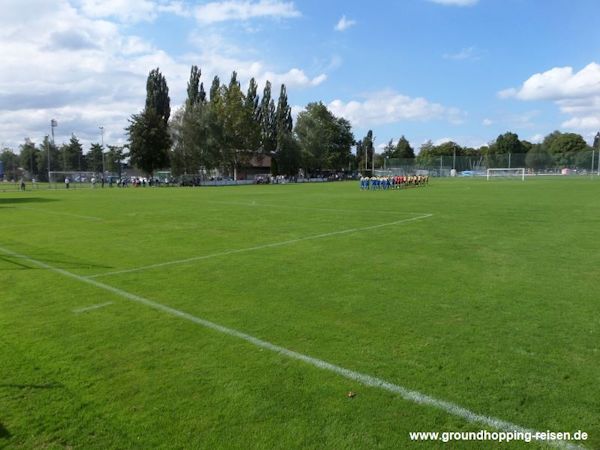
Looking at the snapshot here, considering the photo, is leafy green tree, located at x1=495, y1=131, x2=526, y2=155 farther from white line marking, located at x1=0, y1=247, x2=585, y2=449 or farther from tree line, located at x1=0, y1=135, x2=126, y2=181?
white line marking, located at x1=0, y1=247, x2=585, y2=449

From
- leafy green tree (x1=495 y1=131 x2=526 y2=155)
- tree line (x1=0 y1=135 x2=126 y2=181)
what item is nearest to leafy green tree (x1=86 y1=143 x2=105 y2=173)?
tree line (x1=0 y1=135 x2=126 y2=181)

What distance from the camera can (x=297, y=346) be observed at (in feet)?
16.4

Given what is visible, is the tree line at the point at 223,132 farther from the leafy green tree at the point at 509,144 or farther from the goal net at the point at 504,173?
the leafy green tree at the point at 509,144

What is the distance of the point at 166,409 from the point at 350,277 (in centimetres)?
483

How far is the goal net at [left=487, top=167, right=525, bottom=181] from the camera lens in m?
76.6

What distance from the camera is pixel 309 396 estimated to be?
12.9 feet

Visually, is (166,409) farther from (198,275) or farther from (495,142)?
(495,142)

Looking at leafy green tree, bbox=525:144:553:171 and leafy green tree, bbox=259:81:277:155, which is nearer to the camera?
leafy green tree, bbox=525:144:553:171

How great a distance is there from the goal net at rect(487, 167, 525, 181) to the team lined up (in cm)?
3051

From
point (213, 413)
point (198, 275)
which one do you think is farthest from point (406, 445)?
point (198, 275)

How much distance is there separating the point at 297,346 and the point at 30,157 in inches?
5012

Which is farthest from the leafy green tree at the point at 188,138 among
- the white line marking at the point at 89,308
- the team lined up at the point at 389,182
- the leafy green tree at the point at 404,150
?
the leafy green tree at the point at 404,150

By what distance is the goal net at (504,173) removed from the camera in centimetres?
7659

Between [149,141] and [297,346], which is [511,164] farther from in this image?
[297,346]
